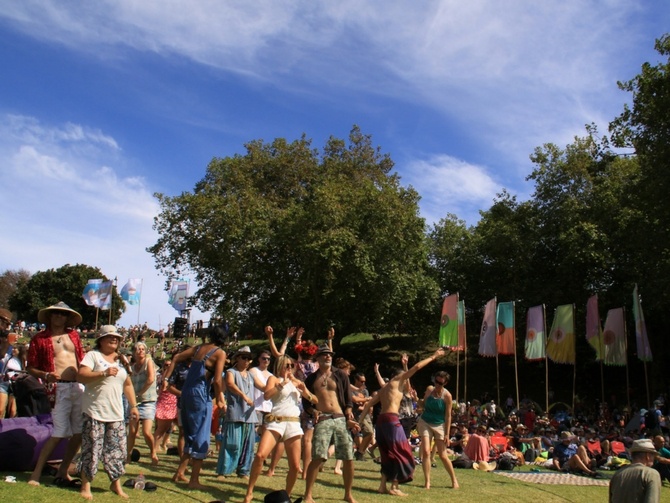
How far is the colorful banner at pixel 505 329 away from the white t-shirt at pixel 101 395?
741 inches

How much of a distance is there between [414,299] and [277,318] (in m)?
7.18

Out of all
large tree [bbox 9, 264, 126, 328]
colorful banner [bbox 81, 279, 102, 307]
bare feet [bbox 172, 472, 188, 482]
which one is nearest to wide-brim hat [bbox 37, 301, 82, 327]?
bare feet [bbox 172, 472, 188, 482]

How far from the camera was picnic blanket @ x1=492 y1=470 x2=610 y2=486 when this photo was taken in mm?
10727

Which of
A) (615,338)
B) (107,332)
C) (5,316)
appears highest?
(615,338)

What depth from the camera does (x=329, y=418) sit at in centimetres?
734

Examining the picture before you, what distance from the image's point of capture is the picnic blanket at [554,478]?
10.7 meters

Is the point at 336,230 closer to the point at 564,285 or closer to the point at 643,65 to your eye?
the point at 564,285

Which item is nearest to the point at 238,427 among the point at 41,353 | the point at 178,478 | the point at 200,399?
the point at 200,399

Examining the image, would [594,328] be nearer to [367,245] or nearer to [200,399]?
[367,245]

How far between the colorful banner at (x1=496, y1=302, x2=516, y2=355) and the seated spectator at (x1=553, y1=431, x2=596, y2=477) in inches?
372

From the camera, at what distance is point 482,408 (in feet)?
78.2

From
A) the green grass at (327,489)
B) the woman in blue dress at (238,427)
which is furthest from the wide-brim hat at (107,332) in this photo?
the woman in blue dress at (238,427)

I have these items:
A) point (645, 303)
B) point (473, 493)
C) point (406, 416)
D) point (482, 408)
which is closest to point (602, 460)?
point (406, 416)

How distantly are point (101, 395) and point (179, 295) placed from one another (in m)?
32.2
